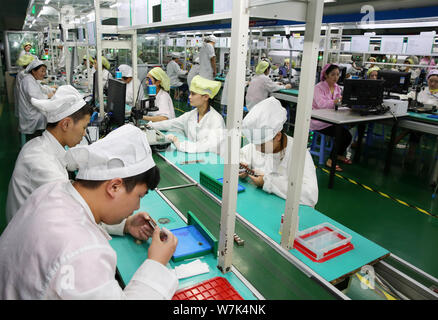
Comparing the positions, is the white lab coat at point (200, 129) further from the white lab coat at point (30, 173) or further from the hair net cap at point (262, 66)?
the hair net cap at point (262, 66)

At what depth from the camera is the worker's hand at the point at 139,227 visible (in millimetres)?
1523

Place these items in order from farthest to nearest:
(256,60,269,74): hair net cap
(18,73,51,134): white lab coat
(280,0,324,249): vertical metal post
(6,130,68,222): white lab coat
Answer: (256,60,269,74): hair net cap → (18,73,51,134): white lab coat → (6,130,68,222): white lab coat → (280,0,324,249): vertical metal post

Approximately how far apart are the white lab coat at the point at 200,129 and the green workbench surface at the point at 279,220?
0.31m

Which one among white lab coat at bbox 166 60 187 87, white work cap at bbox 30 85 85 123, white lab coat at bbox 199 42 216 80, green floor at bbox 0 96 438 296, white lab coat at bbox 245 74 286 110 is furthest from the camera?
white lab coat at bbox 166 60 187 87

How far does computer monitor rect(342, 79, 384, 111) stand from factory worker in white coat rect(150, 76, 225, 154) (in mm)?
2358

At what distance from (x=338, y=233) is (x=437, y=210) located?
2.88 m

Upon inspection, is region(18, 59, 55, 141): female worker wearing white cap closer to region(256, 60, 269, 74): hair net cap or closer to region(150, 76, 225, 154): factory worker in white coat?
region(150, 76, 225, 154): factory worker in white coat

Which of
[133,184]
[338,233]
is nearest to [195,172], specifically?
[338,233]

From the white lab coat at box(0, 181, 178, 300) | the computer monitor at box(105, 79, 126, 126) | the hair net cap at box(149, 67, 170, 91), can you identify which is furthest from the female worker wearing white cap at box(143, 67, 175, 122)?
the white lab coat at box(0, 181, 178, 300)

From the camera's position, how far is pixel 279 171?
229cm

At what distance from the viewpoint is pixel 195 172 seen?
2465 millimetres

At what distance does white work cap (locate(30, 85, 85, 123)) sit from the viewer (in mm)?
1879

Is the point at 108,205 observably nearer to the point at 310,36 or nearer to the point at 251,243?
the point at 251,243

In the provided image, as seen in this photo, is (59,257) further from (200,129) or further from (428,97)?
(428,97)
